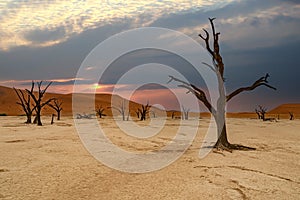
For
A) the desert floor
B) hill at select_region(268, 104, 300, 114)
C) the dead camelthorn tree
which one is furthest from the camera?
hill at select_region(268, 104, 300, 114)

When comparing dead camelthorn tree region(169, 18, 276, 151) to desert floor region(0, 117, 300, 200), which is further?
dead camelthorn tree region(169, 18, 276, 151)

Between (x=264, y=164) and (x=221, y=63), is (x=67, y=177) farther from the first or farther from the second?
(x=221, y=63)

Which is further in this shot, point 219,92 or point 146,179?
point 219,92

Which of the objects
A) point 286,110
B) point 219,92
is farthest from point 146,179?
point 286,110

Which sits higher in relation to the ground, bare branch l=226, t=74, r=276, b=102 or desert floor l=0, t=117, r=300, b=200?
bare branch l=226, t=74, r=276, b=102

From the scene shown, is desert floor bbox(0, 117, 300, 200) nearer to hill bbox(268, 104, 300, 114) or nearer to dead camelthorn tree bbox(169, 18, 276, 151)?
dead camelthorn tree bbox(169, 18, 276, 151)

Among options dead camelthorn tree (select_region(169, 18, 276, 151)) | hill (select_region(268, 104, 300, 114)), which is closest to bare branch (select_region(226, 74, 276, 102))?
dead camelthorn tree (select_region(169, 18, 276, 151))

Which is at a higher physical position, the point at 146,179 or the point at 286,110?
the point at 286,110

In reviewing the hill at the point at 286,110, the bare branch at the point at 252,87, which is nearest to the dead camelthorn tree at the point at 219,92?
the bare branch at the point at 252,87

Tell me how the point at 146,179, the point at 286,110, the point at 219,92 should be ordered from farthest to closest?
the point at 286,110, the point at 219,92, the point at 146,179

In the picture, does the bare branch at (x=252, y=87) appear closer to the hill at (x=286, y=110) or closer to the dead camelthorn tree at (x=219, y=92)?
the dead camelthorn tree at (x=219, y=92)

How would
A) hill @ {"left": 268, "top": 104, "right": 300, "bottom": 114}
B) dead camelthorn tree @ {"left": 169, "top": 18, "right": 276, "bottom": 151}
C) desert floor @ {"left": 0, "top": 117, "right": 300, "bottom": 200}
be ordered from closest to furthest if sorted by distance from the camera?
desert floor @ {"left": 0, "top": 117, "right": 300, "bottom": 200} < dead camelthorn tree @ {"left": 169, "top": 18, "right": 276, "bottom": 151} < hill @ {"left": 268, "top": 104, "right": 300, "bottom": 114}

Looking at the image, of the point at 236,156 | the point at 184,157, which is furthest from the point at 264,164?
the point at 184,157

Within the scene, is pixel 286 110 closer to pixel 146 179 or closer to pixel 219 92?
pixel 219 92
